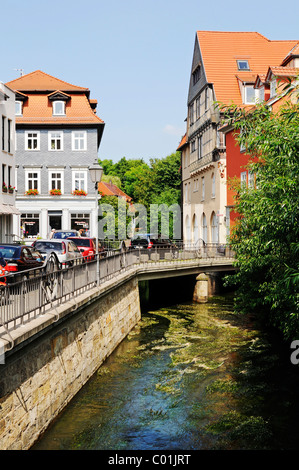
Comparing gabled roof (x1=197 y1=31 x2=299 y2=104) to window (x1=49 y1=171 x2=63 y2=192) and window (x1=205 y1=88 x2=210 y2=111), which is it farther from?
window (x1=49 y1=171 x2=63 y2=192)

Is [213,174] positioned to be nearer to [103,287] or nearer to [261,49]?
[261,49]

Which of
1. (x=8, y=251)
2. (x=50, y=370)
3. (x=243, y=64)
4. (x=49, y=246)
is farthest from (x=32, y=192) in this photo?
(x=50, y=370)

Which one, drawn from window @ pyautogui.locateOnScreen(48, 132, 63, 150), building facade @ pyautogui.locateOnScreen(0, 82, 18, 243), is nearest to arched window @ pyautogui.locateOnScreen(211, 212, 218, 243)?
window @ pyautogui.locateOnScreen(48, 132, 63, 150)

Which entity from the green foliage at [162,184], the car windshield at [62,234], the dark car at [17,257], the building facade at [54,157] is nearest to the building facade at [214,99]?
the building facade at [54,157]

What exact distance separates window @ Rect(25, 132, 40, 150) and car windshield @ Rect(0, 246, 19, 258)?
91.5 ft

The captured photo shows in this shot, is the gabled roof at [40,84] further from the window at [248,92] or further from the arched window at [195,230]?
the arched window at [195,230]

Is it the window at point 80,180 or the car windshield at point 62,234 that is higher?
the window at point 80,180

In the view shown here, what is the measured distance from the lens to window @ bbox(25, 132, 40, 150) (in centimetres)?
4381

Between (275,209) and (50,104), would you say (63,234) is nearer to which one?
(50,104)

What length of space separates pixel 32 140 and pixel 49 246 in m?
23.1

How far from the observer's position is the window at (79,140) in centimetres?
4381

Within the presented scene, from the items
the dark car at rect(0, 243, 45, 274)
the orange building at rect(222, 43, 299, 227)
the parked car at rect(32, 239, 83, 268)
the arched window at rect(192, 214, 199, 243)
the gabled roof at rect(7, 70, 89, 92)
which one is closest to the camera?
the dark car at rect(0, 243, 45, 274)

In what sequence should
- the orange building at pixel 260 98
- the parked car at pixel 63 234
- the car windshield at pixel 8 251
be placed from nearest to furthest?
the car windshield at pixel 8 251 < the orange building at pixel 260 98 < the parked car at pixel 63 234

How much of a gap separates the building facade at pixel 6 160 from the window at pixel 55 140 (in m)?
10.0
